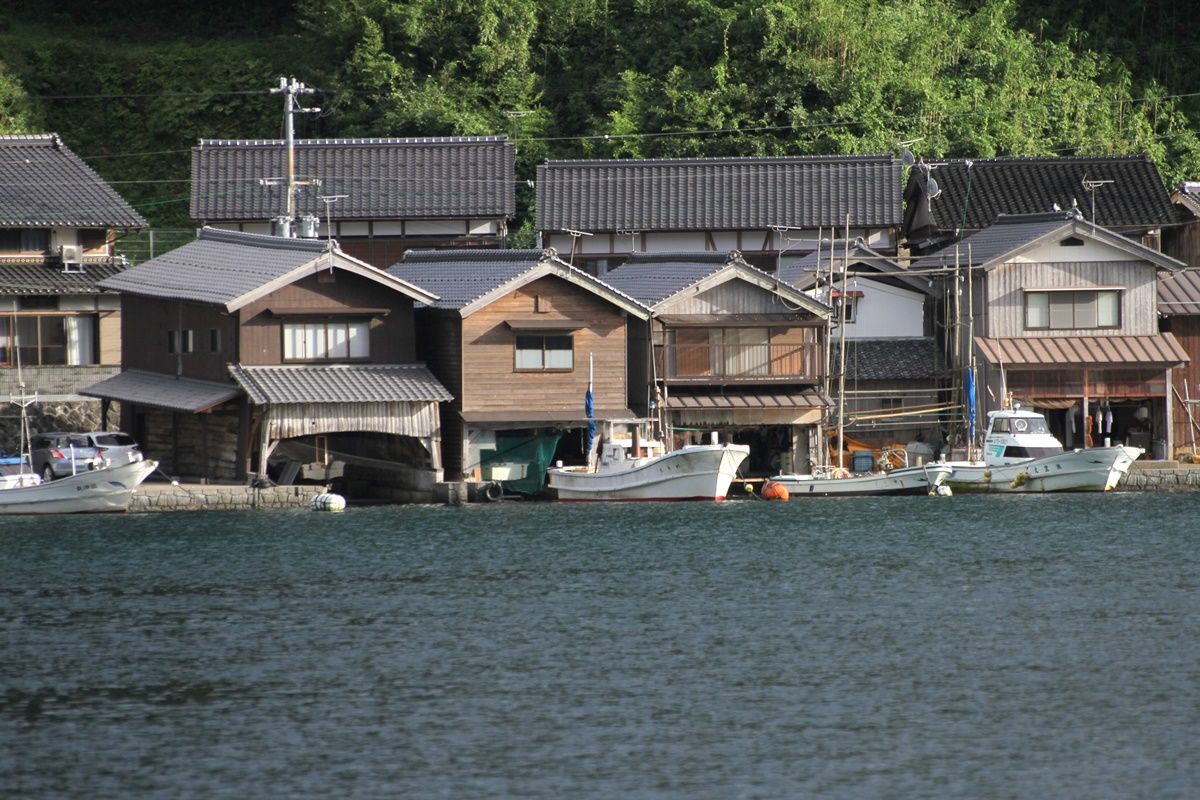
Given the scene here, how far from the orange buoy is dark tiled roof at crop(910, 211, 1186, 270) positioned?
822 cm

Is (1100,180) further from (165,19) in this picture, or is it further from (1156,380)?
(165,19)

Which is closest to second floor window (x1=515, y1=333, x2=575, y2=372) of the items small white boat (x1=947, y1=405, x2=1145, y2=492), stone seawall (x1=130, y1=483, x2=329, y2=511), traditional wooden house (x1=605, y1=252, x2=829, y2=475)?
traditional wooden house (x1=605, y1=252, x2=829, y2=475)

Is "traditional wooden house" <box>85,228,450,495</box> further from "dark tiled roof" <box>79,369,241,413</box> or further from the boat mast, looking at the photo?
the boat mast

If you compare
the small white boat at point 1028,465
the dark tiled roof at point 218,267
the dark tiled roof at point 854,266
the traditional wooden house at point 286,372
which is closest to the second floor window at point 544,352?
the traditional wooden house at point 286,372

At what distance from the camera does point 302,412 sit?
4616cm

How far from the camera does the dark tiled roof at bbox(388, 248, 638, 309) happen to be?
4872 centimetres

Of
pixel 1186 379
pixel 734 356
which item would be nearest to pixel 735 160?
pixel 734 356

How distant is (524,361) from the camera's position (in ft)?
161

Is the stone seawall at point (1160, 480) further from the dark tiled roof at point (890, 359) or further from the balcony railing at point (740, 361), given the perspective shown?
the balcony railing at point (740, 361)

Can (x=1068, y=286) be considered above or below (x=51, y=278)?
below

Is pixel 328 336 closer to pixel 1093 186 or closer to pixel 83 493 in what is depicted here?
pixel 83 493

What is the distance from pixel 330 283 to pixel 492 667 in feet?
71.5

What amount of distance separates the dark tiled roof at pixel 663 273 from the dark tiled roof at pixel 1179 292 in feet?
38.9

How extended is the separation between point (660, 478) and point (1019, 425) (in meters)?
9.52
